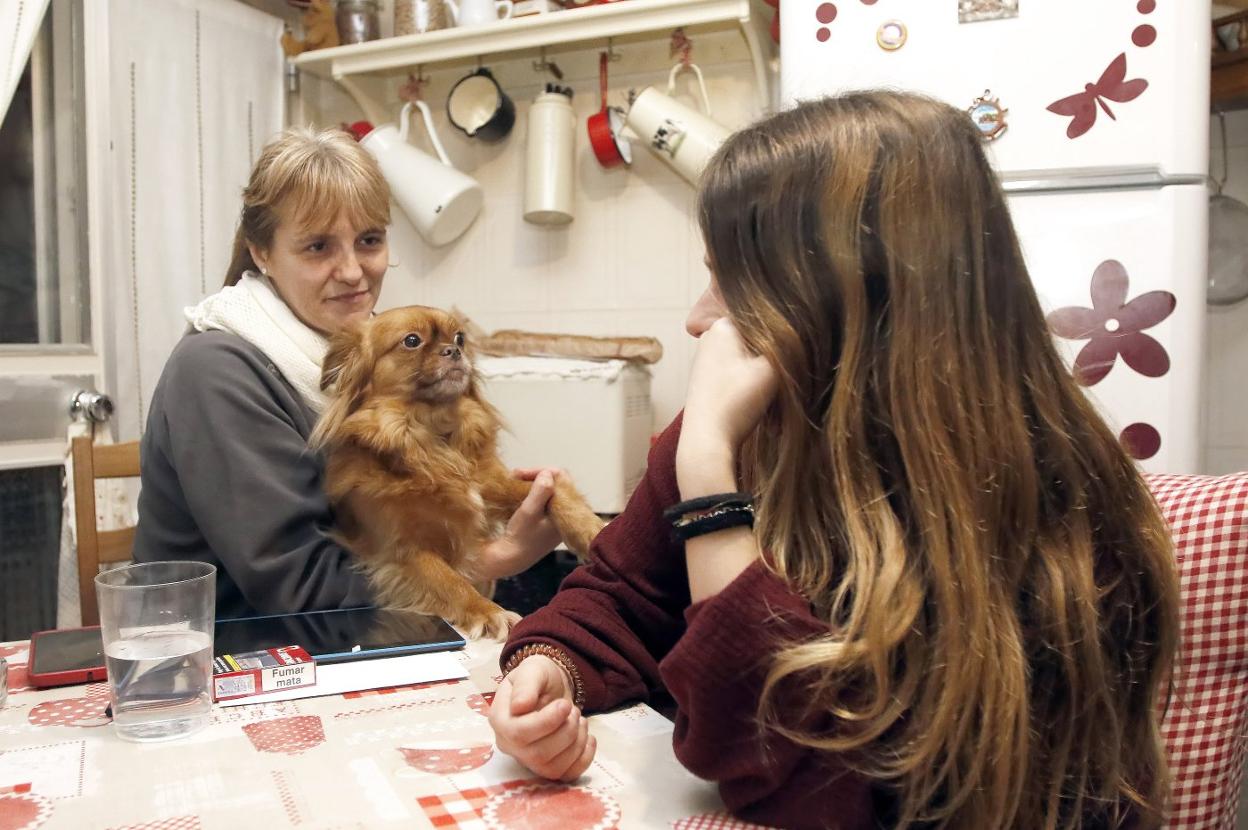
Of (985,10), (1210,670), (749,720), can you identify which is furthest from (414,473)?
(985,10)

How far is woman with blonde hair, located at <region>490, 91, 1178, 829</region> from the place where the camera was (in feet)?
2.29

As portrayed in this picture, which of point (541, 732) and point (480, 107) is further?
point (480, 107)

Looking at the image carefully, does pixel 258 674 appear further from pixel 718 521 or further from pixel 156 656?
pixel 718 521

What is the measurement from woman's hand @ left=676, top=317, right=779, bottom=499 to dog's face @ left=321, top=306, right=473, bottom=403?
0.89 metres

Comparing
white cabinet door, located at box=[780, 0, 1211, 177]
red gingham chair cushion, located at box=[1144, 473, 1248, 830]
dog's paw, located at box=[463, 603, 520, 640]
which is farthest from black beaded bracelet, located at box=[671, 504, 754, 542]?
white cabinet door, located at box=[780, 0, 1211, 177]

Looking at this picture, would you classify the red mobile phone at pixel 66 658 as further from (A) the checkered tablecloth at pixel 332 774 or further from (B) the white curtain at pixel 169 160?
(B) the white curtain at pixel 169 160

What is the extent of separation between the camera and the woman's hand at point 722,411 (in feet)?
2.54

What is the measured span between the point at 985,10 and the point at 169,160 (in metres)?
2.26

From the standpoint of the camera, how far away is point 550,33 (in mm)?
2615

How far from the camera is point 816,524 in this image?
79cm

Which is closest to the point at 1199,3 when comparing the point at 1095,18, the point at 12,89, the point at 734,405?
the point at 1095,18

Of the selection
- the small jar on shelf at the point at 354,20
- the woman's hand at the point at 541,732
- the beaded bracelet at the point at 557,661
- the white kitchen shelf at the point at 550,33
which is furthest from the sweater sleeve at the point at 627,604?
the small jar on shelf at the point at 354,20

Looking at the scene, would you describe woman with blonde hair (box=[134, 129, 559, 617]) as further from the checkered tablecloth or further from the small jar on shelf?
the small jar on shelf

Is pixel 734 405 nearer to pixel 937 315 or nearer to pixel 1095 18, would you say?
pixel 937 315
